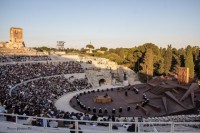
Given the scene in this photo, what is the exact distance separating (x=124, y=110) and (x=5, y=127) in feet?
69.0

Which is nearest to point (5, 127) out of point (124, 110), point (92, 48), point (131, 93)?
point (124, 110)

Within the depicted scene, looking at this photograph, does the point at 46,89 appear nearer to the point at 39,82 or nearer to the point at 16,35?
the point at 39,82

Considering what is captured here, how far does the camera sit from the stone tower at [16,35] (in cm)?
8192

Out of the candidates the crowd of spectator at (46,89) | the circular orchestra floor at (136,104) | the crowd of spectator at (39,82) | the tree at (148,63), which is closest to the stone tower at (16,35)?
the crowd of spectator at (39,82)

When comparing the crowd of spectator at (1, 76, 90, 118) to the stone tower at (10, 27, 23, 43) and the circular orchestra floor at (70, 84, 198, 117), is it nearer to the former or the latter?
the circular orchestra floor at (70, 84, 198, 117)

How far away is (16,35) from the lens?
8325 centimetres

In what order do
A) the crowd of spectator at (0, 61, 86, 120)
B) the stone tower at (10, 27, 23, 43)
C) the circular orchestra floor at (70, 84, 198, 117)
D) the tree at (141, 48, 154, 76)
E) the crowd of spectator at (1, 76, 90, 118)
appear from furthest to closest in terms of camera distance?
the stone tower at (10, 27, 23, 43) < the tree at (141, 48, 154, 76) < the crowd of spectator at (0, 61, 86, 120) < the crowd of spectator at (1, 76, 90, 118) < the circular orchestra floor at (70, 84, 198, 117)

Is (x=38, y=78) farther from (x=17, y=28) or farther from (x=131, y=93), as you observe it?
(x=17, y=28)

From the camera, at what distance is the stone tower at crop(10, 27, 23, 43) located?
269 ft

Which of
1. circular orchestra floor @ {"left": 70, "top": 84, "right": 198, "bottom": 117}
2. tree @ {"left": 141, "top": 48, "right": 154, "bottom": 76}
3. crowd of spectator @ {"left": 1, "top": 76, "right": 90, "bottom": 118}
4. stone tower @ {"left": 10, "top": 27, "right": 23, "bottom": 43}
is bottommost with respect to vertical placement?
circular orchestra floor @ {"left": 70, "top": 84, "right": 198, "bottom": 117}

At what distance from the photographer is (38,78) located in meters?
41.7

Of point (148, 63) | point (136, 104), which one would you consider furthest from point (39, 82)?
point (148, 63)

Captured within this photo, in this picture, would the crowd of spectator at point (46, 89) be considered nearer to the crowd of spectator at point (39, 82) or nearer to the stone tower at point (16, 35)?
the crowd of spectator at point (39, 82)

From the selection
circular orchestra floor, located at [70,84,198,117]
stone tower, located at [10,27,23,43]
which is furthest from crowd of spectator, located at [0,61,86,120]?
stone tower, located at [10,27,23,43]
